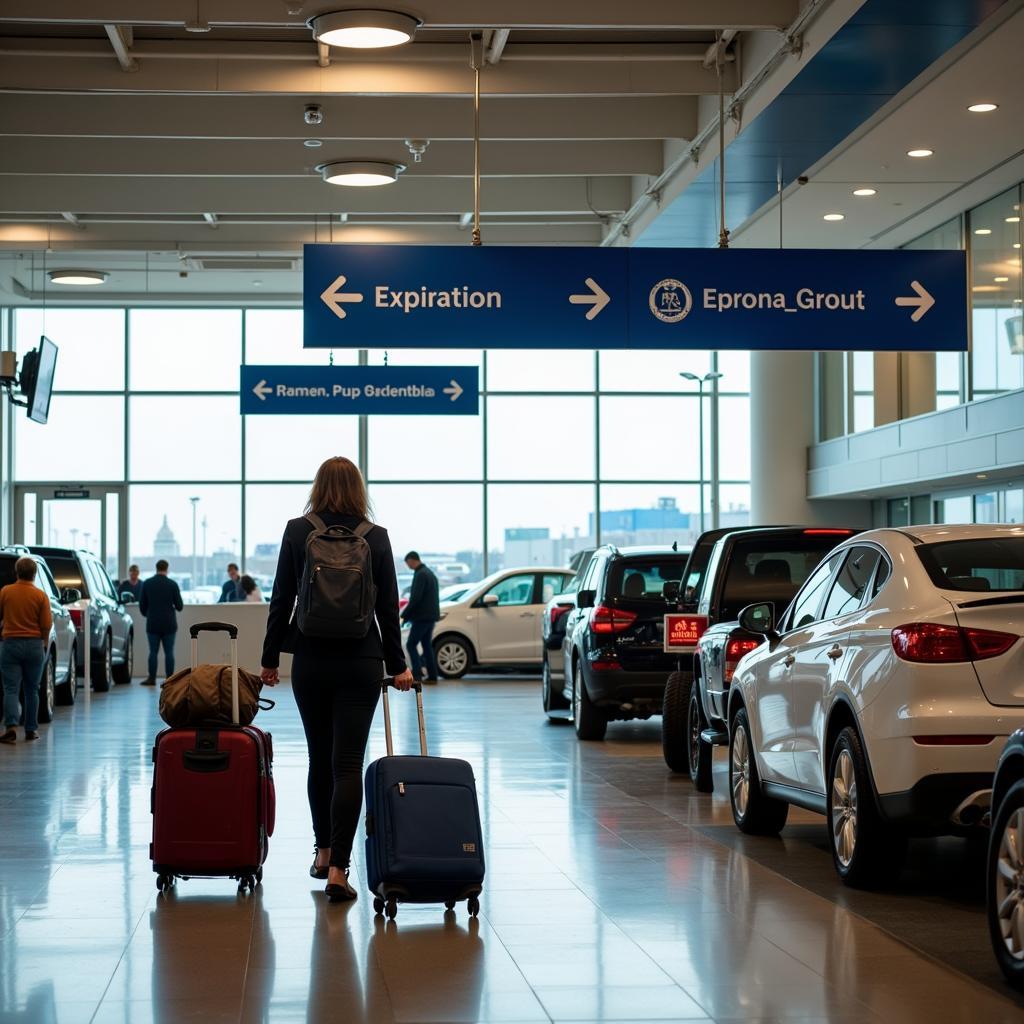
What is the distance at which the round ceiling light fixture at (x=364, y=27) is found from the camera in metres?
11.2

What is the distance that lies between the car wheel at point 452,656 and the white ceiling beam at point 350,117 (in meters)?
11.3

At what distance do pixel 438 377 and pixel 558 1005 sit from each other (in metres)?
17.8

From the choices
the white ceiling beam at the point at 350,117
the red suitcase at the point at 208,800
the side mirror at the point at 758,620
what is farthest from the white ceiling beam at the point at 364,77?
the red suitcase at the point at 208,800

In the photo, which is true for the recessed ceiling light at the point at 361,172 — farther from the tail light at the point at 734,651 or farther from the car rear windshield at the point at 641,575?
the tail light at the point at 734,651

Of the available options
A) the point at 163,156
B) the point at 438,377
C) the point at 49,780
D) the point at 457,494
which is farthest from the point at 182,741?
the point at 457,494

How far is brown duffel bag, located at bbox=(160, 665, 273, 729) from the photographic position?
7.23 meters

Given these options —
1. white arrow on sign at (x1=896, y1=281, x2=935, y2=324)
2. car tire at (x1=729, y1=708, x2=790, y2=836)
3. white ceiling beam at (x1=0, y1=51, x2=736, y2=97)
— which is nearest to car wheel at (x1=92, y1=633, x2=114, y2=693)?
white ceiling beam at (x1=0, y1=51, x2=736, y2=97)

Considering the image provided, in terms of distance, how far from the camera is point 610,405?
106 ft

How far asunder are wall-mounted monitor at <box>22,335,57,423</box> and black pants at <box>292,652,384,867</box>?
16.3 metres

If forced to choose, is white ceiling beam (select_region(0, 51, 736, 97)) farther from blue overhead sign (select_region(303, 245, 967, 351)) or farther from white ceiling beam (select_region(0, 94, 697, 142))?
blue overhead sign (select_region(303, 245, 967, 351))

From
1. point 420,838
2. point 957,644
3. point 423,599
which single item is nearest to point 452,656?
point 423,599

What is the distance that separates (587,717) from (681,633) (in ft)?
8.95

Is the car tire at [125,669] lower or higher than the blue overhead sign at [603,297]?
lower

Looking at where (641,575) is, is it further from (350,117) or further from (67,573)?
(67,573)
